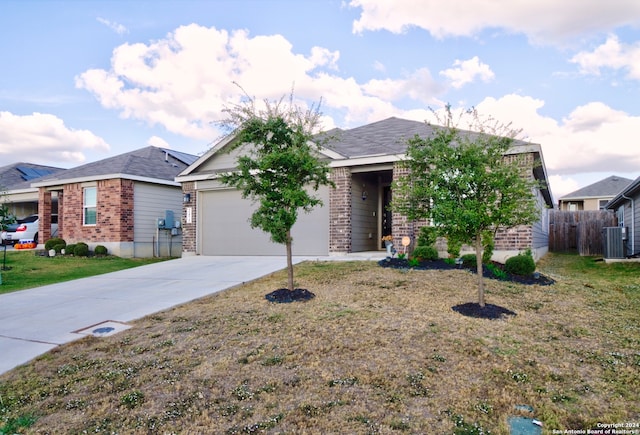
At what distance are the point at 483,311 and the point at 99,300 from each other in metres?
6.58

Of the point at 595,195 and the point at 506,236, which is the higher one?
the point at 595,195

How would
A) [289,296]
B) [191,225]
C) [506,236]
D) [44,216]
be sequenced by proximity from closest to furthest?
[289,296] < [506,236] < [191,225] < [44,216]

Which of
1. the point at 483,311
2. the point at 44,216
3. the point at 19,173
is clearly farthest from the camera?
the point at 19,173

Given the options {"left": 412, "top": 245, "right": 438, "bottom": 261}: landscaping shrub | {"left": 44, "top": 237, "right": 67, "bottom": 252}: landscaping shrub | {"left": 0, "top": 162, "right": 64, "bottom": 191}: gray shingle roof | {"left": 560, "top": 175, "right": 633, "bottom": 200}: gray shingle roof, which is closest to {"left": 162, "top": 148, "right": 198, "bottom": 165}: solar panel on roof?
{"left": 44, "top": 237, "right": 67, "bottom": 252}: landscaping shrub

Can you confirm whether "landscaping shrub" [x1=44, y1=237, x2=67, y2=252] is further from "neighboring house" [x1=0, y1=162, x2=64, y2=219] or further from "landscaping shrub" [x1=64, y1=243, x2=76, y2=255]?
"neighboring house" [x1=0, y1=162, x2=64, y2=219]

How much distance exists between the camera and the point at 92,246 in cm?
1616

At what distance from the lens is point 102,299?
752 centimetres

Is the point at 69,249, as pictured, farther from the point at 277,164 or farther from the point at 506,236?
→ the point at 506,236

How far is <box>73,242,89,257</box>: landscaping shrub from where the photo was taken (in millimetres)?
15453

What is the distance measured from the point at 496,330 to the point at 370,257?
231 inches

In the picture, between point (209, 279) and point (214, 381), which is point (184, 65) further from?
point (214, 381)

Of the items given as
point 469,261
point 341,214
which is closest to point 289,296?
point 469,261

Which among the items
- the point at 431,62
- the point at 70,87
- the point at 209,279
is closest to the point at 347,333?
the point at 209,279

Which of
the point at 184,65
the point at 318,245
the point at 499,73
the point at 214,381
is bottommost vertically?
the point at 214,381
